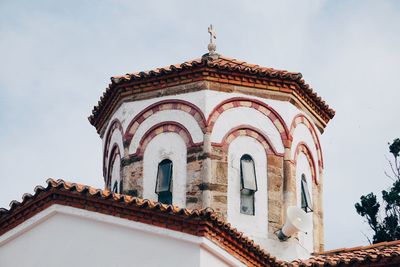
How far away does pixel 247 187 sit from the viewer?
59.4ft

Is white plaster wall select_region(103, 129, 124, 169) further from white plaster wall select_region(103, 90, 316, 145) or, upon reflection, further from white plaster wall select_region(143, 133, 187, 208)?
white plaster wall select_region(143, 133, 187, 208)

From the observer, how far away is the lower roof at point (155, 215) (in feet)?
46.6

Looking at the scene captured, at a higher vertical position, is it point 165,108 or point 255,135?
point 165,108

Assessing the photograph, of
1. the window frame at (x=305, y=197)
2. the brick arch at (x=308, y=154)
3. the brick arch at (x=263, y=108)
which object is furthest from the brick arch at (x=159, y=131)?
the window frame at (x=305, y=197)

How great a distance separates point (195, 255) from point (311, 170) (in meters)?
6.32

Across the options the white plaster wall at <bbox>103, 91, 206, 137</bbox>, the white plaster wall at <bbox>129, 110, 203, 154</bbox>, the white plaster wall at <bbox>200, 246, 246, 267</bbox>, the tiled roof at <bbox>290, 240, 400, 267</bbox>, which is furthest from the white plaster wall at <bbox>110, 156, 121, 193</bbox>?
the white plaster wall at <bbox>200, 246, 246, 267</bbox>

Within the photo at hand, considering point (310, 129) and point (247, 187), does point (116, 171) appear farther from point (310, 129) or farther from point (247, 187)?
point (310, 129)

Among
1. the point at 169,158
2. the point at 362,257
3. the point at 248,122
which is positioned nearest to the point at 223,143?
the point at 248,122

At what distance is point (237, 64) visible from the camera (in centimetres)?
1916

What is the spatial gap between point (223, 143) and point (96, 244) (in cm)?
461

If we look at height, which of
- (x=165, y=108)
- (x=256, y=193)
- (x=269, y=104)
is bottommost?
(x=256, y=193)

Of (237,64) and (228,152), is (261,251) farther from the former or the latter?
(237,64)

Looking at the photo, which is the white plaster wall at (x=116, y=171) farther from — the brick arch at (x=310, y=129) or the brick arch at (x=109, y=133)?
the brick arch at (x=310, y=129)

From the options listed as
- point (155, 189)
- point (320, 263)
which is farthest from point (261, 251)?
point (155, 189)
